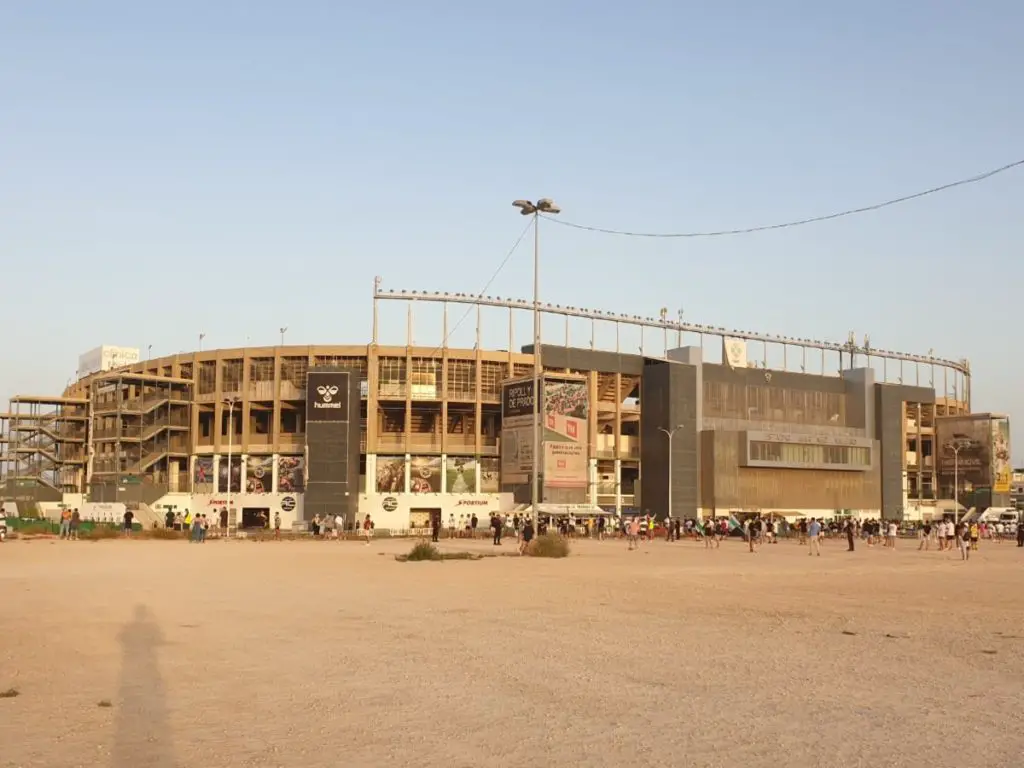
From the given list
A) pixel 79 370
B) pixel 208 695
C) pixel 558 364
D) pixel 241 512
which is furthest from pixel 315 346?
pixel 208 695

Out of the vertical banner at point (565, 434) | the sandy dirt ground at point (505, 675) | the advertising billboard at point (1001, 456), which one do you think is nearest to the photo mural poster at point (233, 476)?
the vertical banner at point (565, 434)

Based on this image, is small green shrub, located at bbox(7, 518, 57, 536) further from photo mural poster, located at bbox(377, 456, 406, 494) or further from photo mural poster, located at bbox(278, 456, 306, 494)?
photo mural poster, located at bbox(377, 456, 406, 494)

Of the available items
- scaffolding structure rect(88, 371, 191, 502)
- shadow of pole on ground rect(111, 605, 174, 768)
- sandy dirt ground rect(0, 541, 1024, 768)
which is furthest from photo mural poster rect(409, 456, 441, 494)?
shadow of pole on ground rect(111, 605, 174, 768)

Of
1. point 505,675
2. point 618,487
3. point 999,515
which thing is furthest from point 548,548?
point 999,515

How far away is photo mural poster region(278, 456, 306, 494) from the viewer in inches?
3487

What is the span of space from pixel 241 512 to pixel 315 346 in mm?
14993

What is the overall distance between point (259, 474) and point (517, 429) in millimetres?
24242

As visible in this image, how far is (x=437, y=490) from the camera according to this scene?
292ft

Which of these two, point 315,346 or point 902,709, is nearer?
point 902,709

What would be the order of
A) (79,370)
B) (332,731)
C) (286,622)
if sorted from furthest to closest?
(79,370), (286,622), (332,731)

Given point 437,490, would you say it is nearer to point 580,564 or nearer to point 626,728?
point 580,564

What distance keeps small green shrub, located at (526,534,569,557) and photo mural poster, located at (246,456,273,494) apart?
51.5 meters

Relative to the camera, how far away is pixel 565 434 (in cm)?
8075

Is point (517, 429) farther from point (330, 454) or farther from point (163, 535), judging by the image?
point (163, 535)
